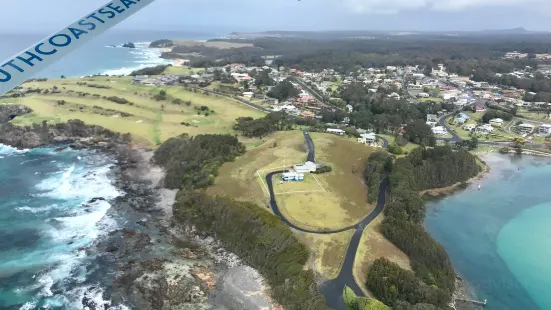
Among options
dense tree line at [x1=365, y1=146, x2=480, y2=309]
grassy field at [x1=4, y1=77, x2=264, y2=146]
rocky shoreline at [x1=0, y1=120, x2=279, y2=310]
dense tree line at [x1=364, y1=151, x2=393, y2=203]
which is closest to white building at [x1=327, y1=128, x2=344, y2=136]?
dense tree line at [x1=365, y1=146, x2=480, y2=309]

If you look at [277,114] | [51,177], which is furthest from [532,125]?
[51,177]

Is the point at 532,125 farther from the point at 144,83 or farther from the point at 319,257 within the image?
the point at 144,83

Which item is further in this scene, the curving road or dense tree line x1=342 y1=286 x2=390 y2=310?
the curving road

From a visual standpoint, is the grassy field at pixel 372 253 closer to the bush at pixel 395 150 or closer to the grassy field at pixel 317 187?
the grassy field at pixel 317 187

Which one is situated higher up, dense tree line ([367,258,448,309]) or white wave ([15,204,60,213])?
dense tree line ([367,258,448,309])

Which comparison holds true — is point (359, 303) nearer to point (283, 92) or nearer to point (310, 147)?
point (310, 147)

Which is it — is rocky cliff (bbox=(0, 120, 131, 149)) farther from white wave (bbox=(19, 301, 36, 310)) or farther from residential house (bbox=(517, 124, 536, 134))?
residential house (bbox=(517, 124, 536, 134))

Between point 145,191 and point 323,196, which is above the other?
point 323,196

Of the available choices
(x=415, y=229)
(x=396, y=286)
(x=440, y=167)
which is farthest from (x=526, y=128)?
(x=396, y=286)
